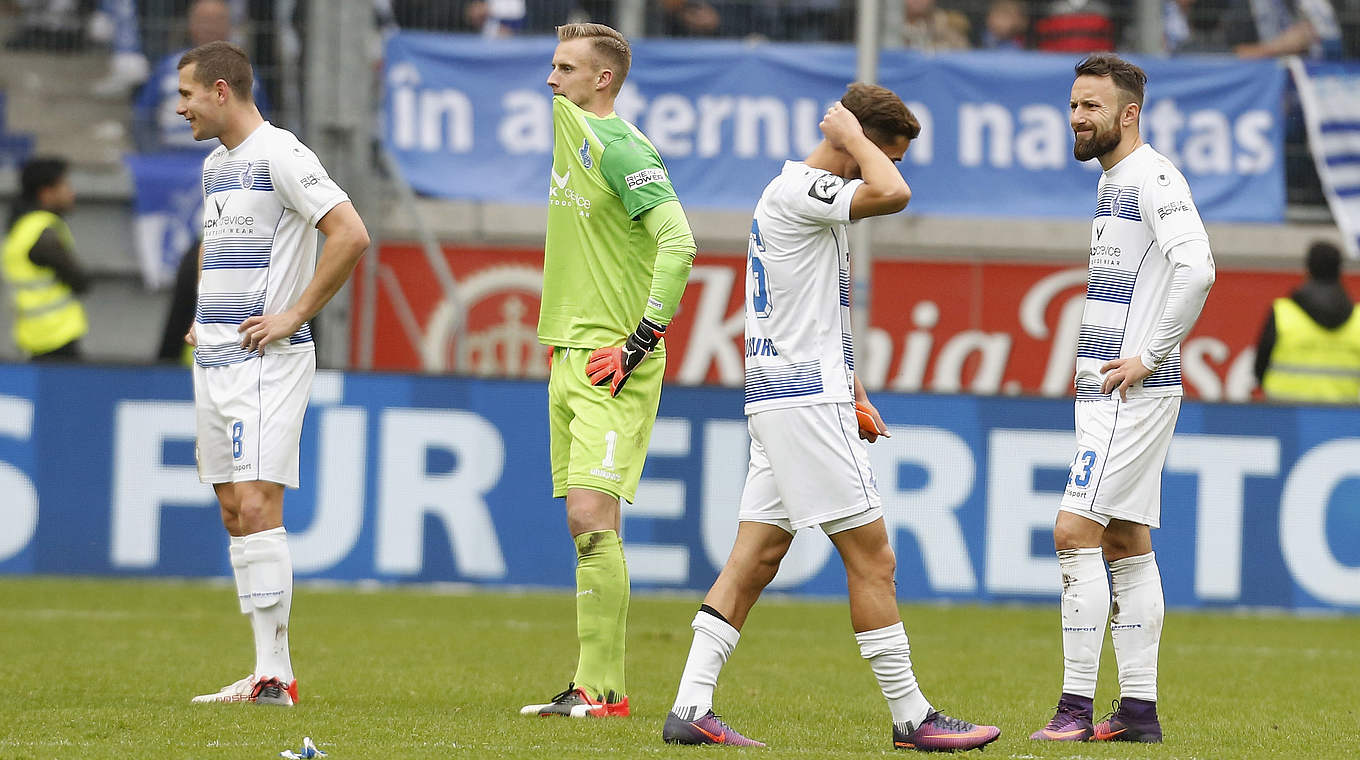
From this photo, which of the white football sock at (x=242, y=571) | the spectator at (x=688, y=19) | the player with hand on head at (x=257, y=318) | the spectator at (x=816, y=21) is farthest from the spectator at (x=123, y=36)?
the white football sock at (x=242, y=571)

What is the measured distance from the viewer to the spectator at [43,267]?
12.4 meters

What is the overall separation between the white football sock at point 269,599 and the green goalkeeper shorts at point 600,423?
982 mm

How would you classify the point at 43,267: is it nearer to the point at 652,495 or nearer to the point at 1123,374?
the point at 652,495

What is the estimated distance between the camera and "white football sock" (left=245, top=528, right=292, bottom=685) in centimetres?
614

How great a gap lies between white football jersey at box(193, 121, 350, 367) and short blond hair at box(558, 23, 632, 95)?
3.17 feet

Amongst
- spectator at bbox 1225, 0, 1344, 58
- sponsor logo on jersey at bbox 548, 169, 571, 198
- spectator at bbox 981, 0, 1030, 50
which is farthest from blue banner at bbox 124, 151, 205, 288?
sponsor logo on jersey at bbox 548, 169, 571, 198

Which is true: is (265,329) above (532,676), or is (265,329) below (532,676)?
above

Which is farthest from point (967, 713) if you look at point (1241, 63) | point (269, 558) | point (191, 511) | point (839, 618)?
point (1241, 63)

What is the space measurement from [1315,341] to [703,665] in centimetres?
762

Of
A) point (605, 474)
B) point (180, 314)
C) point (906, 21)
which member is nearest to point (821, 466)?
point (605, 474)

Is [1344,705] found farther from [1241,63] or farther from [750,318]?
[1241,63]

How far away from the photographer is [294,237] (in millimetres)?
6320

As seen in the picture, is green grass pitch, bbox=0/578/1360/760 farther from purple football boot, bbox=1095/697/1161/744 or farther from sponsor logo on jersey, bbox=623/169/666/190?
sponsor logo on jersey, bbox=623/169/666/190

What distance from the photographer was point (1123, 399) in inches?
223
